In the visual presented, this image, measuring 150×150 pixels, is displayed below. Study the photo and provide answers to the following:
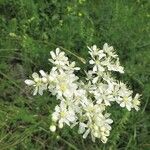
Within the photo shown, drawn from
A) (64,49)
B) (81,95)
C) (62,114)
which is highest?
(64,49)

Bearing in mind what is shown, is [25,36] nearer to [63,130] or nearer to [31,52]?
[31,52]

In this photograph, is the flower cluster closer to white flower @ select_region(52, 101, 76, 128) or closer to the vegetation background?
white flower @ select_region(52, 101, 76, 128)

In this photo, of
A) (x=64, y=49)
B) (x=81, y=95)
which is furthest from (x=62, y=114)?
(x=64, y=49)

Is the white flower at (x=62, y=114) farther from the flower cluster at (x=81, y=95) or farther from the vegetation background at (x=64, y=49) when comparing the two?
the vegetation background at (x=64, y=49)

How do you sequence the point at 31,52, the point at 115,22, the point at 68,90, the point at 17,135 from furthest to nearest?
1. the point at 115,22
2. the point at 31,52
3. the point at 17,135
4. the point at 68,90

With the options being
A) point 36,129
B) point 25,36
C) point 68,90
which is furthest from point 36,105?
point 68,90

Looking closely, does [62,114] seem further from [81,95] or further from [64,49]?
[64,49]

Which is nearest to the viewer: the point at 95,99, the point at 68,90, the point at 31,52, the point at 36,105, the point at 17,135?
the point at 68,90

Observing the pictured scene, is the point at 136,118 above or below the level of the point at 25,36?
below

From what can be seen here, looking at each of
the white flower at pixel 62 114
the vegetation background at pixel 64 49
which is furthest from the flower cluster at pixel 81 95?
the vegetation background at pixel 64 49
